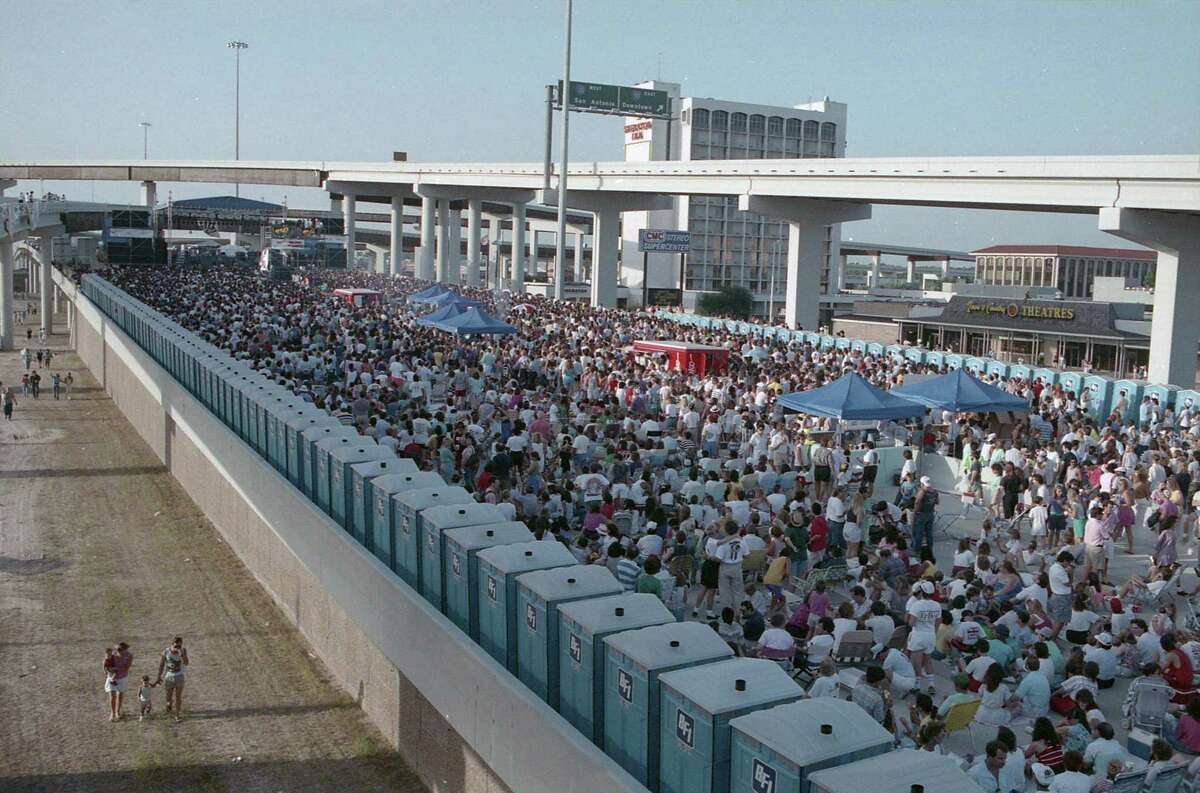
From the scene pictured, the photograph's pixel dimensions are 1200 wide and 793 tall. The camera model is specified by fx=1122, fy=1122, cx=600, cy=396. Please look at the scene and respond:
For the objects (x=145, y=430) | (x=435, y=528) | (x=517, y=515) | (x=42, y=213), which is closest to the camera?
(x=435, y=528)

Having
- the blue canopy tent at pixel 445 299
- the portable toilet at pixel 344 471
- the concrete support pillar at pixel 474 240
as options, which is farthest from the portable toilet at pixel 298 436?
the concrete support pillar at pixel 474 240

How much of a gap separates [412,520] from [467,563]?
144 cm

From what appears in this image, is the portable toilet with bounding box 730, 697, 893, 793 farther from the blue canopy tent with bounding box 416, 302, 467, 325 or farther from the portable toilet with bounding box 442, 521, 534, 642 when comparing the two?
the blue canopy tent with bounding box 416, 302, 467, 325

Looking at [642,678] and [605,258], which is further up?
[605,258]

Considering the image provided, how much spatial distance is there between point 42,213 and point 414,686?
55747 mm

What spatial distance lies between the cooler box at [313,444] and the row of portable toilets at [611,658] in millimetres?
299

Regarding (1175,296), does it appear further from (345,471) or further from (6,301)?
(6,301)

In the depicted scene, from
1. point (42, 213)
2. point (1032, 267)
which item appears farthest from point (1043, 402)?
point (1032, 267)

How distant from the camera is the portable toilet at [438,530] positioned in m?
10.8

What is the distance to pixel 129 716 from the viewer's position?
13555 millimetres

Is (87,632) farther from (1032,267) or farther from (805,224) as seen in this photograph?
(1032,267)

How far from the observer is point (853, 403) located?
1845cm

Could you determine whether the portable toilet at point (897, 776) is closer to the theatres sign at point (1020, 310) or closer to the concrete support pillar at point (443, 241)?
the theatres sign at point (1020, 310)

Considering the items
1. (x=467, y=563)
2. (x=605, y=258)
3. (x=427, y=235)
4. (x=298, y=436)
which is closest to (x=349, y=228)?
(x=427, y=235)
